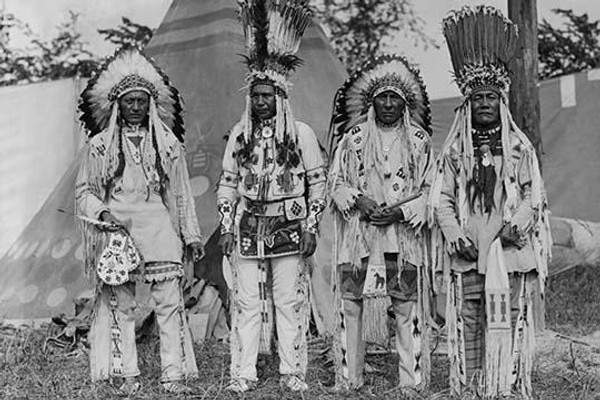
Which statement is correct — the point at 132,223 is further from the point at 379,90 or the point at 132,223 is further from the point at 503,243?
the point at 503,243

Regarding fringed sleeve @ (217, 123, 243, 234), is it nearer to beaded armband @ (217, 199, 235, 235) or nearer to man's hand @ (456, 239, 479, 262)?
beaded armband @ (217, 199, 235, 235)

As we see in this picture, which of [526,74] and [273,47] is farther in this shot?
[526,74]

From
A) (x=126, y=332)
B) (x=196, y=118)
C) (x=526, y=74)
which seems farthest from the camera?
(x=196, y=118)

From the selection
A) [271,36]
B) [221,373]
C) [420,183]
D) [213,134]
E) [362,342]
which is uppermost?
[271,36]

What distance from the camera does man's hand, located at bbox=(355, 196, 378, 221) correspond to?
4.92 m

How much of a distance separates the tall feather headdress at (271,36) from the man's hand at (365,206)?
0.80 meters

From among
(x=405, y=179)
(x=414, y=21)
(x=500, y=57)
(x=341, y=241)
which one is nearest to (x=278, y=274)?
(x=341, y=241)

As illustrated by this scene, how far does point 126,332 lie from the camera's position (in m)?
5.12

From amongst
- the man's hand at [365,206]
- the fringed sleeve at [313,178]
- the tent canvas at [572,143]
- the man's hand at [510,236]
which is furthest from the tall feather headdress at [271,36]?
the tent canvas at [572,143]

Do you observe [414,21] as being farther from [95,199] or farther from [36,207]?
[95,199]

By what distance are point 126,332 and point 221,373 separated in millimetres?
673

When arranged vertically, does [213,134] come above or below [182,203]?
above

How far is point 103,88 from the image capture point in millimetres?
5305

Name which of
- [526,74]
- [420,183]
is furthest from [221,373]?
[526,74]
